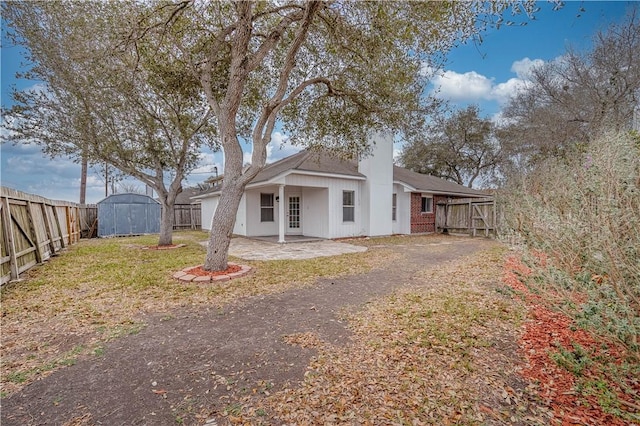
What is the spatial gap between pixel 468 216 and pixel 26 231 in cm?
1628

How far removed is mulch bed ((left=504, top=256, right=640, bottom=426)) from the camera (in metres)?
2.20

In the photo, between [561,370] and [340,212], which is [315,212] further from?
[561,370]

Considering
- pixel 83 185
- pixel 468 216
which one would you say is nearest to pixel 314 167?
pixel 468 216

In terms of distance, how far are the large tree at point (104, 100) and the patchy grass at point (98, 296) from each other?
3716mm

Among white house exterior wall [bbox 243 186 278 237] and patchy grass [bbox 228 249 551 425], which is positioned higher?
white house exterior wall [bbox 243 186 278 237]

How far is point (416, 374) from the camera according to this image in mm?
2703

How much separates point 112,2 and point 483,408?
1071 cm

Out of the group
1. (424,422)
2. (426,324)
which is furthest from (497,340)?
(424,422)

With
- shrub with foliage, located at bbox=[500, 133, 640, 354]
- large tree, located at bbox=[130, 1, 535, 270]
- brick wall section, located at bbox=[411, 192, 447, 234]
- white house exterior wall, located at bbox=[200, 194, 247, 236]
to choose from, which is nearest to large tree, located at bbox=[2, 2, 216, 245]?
large tree, located at bbox=[130, 1, 535, 270]

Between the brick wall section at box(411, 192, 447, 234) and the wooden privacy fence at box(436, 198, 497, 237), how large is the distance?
32cm

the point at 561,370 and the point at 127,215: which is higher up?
the point at 127,215

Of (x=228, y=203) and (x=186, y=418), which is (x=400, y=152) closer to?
(x=228, y=203)

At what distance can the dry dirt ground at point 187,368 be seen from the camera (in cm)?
225

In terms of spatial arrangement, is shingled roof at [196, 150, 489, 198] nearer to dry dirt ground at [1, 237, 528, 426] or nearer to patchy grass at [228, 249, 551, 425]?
dry dirt ground at [1, 237, 528, 426]
